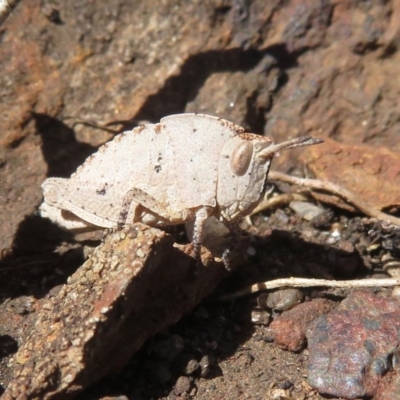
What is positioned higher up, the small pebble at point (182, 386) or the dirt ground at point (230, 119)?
the dirt ground at point (230, 119)

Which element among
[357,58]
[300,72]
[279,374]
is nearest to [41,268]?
[279,374]

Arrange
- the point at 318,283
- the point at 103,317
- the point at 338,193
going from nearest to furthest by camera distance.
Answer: the point at 103,317 → the point at 318,283 → the point at 338,193

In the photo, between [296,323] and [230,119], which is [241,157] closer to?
[296,323]

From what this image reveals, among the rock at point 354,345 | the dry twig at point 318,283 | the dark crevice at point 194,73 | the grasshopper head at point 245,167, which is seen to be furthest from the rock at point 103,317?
the dark crevice at point 194,73

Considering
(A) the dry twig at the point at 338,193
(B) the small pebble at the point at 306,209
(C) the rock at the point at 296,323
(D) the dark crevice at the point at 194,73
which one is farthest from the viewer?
(D) the dark crevice at the point at 194,73

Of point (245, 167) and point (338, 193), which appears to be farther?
point (338, 193)

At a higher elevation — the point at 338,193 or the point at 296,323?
the point at 338,193

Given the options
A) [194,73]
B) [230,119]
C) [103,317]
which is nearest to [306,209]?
[230,119]

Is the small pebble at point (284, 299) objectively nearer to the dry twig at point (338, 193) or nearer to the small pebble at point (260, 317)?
the small pebble at point (260, 317)

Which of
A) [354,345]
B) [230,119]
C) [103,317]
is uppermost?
[230,119]
